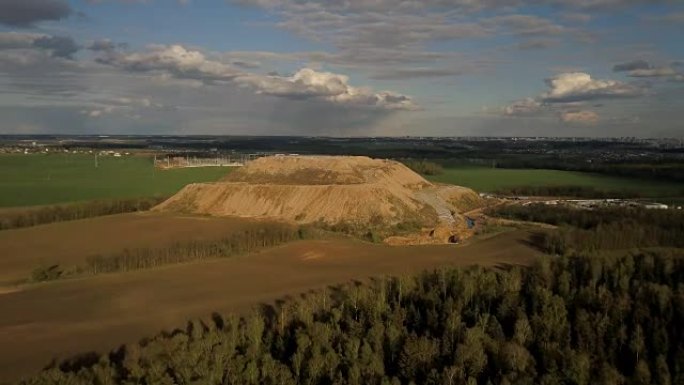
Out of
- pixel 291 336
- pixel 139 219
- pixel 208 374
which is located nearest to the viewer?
pixel 208 374

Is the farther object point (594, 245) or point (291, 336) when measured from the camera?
point (594, 245)

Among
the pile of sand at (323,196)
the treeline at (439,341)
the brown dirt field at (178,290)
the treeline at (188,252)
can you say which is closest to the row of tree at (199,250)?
the treeline at (188,252)

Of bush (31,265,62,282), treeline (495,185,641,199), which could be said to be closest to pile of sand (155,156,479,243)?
treeline (495,185,641,199)

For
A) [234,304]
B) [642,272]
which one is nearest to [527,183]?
[642,272]

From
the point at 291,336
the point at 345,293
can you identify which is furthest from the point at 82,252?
the point at 291,336

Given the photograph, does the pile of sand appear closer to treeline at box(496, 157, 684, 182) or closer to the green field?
the green field

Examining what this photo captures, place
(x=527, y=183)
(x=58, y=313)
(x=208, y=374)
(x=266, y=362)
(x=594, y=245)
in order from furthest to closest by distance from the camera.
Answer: (x=527, y=183), (x=594, y=245), (x=58, y=313), (x=266, y=362), (x=208, y=374)

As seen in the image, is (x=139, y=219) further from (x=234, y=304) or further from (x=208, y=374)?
(x=208, y=374)
